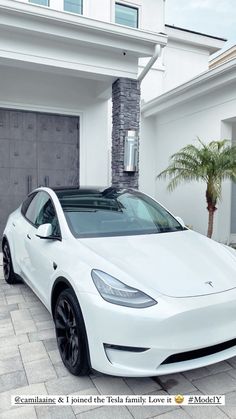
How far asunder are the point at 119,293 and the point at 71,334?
0.58 metres

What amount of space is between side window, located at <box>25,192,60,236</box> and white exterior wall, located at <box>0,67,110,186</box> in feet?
13.0

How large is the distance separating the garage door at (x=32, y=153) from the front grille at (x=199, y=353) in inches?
234

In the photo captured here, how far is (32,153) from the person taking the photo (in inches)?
290

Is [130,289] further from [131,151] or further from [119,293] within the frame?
[131,151]

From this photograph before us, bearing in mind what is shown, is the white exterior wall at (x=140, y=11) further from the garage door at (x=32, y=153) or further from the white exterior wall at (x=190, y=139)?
the garage door at (x=32, y=153)

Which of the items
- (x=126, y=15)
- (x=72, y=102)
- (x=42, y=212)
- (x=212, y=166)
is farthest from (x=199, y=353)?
(x=126, y=15)

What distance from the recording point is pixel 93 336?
216 cm

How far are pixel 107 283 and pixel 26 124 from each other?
591 centimetres

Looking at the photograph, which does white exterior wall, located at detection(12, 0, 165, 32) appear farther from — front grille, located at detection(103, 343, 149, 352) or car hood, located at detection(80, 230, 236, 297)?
front grille, located at detection(103, 343, 149, 352)

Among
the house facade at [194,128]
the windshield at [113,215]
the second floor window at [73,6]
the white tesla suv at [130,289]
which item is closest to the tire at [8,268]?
the white tesla suv at [130,289]

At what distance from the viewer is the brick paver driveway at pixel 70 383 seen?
207 cm

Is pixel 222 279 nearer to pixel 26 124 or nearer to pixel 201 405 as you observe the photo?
pixel 201 405

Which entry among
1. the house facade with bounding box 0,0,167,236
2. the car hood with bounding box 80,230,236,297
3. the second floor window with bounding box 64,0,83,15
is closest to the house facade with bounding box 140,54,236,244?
the house facade with bounding box 0,0,167,236

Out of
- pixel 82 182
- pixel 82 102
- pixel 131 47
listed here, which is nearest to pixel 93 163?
pixel 82 182
